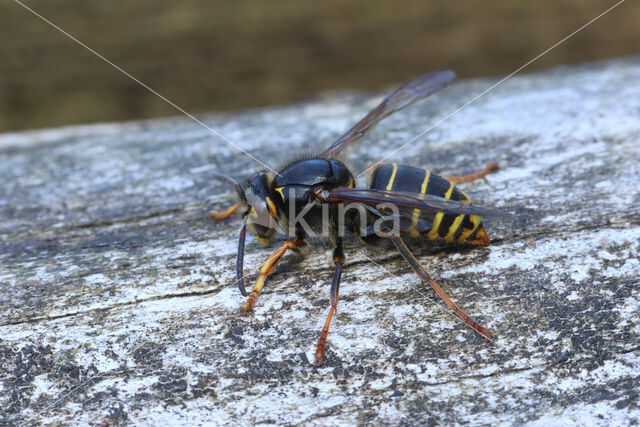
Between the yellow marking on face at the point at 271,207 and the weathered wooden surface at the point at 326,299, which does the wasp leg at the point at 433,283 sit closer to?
the weathered wooden surface at the point at 326,299

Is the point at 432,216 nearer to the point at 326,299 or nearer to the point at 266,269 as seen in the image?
the point at 326,299

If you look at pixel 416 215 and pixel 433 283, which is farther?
pixel 416 215

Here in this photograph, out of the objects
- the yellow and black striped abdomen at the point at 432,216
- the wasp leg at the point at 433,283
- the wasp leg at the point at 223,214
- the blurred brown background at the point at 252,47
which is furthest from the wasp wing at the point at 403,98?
the blurred brown background at the point at 252,47

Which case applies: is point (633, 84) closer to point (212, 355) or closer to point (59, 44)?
point (212, 355)

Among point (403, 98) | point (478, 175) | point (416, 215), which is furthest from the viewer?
point (403, 98)

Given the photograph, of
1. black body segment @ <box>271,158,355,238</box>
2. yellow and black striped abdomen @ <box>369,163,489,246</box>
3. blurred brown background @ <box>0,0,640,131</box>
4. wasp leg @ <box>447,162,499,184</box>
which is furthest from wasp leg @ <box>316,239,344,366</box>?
blurred brown background @ <box>0,0,640,131</box>

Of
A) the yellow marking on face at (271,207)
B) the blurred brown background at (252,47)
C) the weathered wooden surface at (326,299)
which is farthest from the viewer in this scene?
the blurred brown background at (252,47)

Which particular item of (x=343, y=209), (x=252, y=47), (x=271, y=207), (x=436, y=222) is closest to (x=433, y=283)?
(x=436, y=222)

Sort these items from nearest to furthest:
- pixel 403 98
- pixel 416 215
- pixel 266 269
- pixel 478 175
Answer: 1. pixel 266 269
2. pixel 416 215
3. pixel 478 175
4. pixel 403 98
